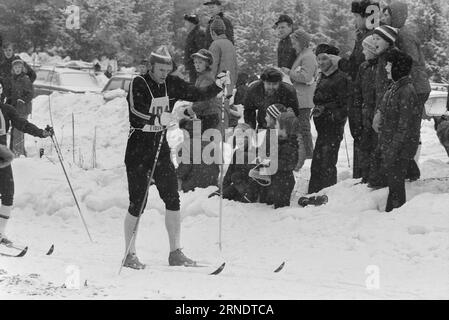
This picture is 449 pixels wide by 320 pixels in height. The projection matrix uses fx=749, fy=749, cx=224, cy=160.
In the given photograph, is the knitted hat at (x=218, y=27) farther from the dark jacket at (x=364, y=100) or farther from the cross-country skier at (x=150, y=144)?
the cross-country skier at (x=150, y=144)

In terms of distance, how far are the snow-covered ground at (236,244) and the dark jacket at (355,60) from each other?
146cm

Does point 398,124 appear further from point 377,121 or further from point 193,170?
point 193,170

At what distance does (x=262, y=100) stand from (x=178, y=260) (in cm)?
308

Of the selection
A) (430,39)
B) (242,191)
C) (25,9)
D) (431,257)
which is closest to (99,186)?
(242,191)

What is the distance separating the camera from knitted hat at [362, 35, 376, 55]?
8.57m

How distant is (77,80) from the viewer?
24.6 m

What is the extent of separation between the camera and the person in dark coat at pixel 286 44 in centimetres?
1120

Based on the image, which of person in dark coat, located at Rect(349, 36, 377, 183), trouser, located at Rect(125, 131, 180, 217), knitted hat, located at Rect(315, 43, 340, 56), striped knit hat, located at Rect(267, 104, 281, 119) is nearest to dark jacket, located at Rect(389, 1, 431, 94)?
person in dark coat, located at Rect(349, 36, 377, 183)

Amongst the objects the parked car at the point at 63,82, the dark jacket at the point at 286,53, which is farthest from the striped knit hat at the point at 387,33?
the parked car at the point at 63,82

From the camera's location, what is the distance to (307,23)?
46.9 metres

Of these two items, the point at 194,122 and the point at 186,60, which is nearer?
the point at 194,122

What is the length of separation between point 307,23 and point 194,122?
37.8 m

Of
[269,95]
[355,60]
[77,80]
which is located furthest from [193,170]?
[77,80]
